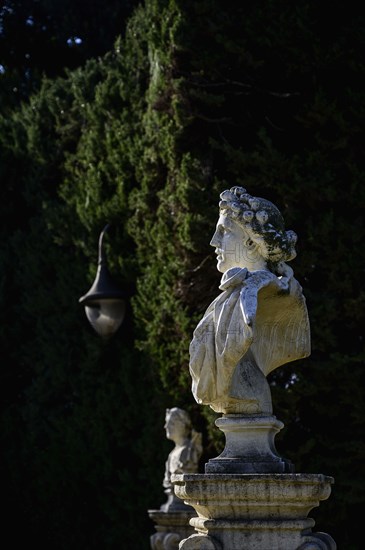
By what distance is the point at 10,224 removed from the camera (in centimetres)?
1523

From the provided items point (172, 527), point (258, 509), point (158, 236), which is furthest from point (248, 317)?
point (158, 236)

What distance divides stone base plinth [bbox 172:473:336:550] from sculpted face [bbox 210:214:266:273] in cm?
111

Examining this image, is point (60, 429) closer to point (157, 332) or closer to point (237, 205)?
point (157, 332)

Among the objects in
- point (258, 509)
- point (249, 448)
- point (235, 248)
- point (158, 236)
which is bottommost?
point (258, 509)

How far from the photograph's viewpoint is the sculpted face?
5836mm

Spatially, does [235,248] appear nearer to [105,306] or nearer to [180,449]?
[180,449]

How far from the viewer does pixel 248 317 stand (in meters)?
5.47

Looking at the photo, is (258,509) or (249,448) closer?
(258,509)

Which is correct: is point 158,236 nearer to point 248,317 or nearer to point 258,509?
point 248,317

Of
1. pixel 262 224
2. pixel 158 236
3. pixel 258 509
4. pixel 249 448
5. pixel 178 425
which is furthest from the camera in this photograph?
pixel 158 236

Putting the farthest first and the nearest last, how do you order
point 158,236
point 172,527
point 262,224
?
1. point 158,236
2. point 172,527
3. point 262,224

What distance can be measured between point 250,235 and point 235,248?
11 cm

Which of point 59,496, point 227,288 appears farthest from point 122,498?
point 227,288

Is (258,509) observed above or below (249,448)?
below
